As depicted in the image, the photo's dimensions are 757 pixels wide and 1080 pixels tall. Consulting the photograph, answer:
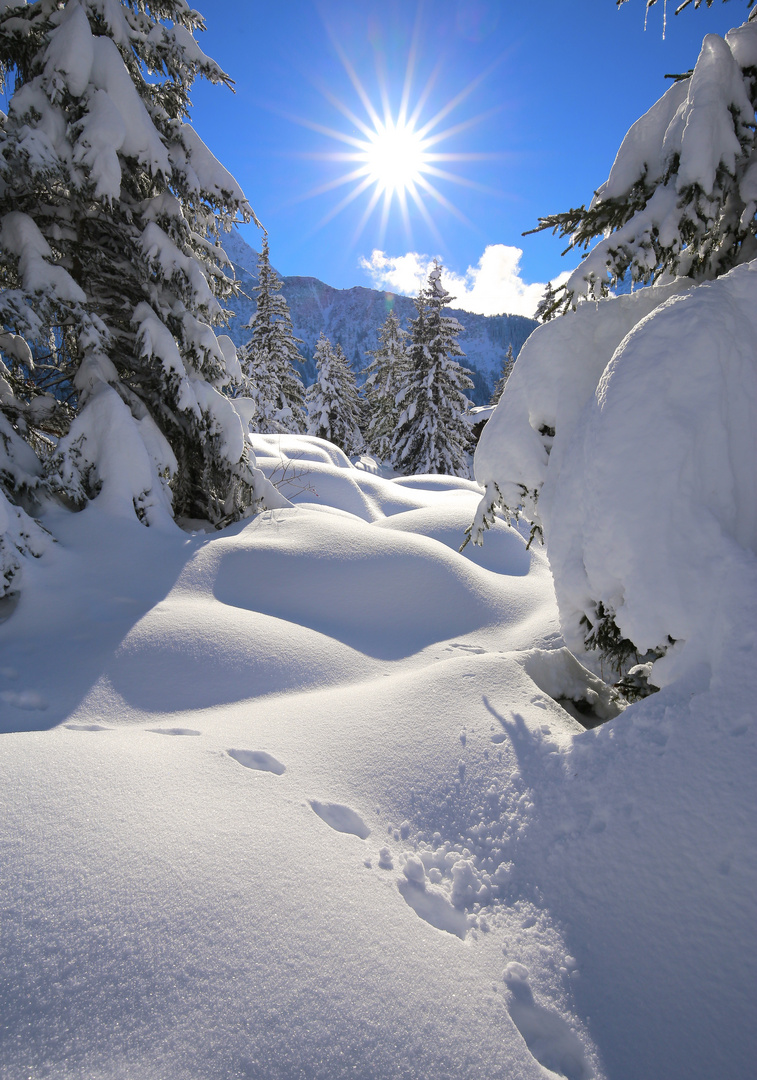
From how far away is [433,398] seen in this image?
Result: 794 inches

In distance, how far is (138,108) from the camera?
16.3 feet

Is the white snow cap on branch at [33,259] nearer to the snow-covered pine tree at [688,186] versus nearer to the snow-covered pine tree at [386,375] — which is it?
the snow-covered pine tree at [688,186]

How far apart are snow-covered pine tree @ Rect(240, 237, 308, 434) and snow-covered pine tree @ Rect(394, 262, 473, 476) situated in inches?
234

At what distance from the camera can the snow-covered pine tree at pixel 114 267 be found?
4.66m

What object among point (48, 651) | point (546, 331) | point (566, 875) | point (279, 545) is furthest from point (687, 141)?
point (48, 651)

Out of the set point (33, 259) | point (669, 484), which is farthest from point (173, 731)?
point (33, 259)

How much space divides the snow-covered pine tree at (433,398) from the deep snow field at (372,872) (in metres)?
17.9

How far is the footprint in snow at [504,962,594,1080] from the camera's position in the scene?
1272 mm

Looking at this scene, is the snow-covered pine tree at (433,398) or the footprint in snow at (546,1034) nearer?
the footprint in snow at (546,1034)

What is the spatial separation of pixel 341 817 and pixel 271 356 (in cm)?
2346

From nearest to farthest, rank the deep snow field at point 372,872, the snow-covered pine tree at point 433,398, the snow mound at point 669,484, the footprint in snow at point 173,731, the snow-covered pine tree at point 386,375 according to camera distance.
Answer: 1. the deep snow field at point 372,872
2. the snow mound at point 669,484
3. the footprint in snow at point 173,731
4. the snow-covered pine tree at point 433,398
5. the snow-covered pine tree at point 386,375

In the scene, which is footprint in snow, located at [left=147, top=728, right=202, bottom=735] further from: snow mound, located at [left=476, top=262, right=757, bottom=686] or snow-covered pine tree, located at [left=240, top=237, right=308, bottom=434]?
snow-covered pine tree, located at [left=240, top=237, right=308, bottom=434]

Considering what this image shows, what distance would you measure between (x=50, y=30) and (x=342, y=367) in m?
21.9

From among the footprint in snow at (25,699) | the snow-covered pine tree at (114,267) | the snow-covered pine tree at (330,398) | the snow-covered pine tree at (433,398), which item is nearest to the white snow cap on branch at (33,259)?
the snow-covered pine tree at (114,267)
